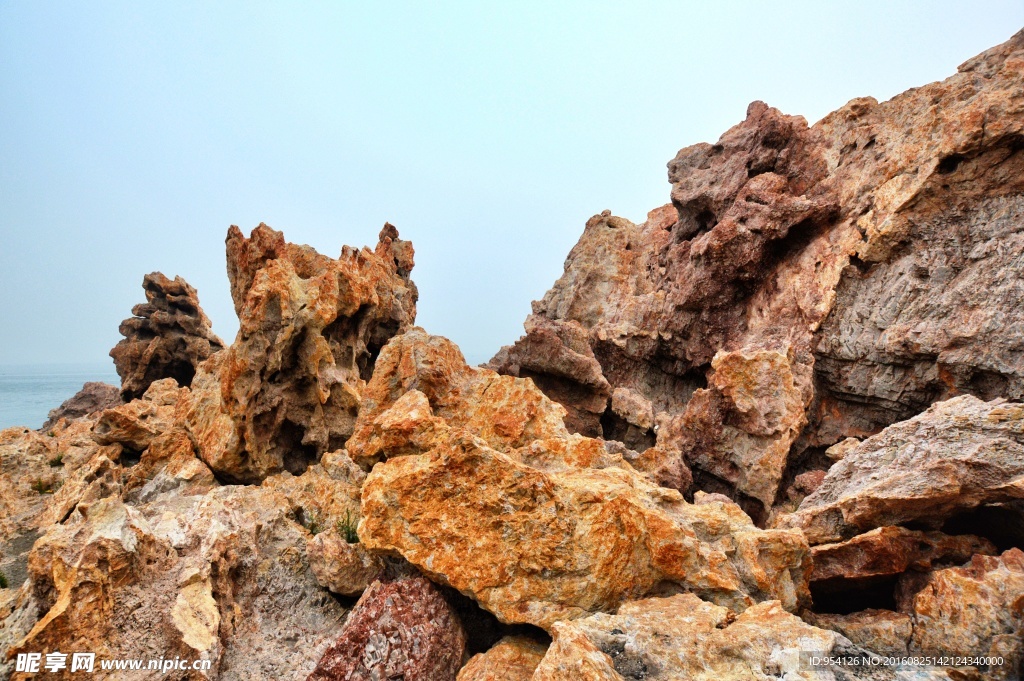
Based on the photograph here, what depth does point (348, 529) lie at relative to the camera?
10039 mm

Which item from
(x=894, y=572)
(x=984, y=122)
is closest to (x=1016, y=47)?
(x=984, y=122)

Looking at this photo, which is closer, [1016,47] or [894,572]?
[894,572]

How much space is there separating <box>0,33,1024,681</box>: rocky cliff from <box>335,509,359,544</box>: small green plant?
101 mm

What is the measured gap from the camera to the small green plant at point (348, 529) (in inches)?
389

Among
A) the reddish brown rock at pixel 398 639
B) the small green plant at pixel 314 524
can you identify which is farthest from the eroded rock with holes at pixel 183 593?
the reddish brown rock at pixel 398 639

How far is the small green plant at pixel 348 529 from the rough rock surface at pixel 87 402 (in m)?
46.7

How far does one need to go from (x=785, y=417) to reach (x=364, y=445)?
16.0 m

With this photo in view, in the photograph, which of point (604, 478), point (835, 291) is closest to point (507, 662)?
point (604, 478)

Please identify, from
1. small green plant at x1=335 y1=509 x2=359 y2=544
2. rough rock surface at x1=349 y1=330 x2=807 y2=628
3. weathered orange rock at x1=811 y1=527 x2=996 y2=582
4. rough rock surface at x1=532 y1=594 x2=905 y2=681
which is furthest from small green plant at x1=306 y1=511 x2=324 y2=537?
weathered orange rock at x1=811 y1=527 x2=996 y2=582

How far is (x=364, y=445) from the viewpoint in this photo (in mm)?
9883

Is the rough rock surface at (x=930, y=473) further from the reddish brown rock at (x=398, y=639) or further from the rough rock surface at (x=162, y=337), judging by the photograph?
the rough rock surface at (x=162, y=337)

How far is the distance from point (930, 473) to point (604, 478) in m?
A: 5.97

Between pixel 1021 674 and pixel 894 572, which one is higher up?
pixel 894 572

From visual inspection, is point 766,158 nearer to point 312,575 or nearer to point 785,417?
point 785,417
